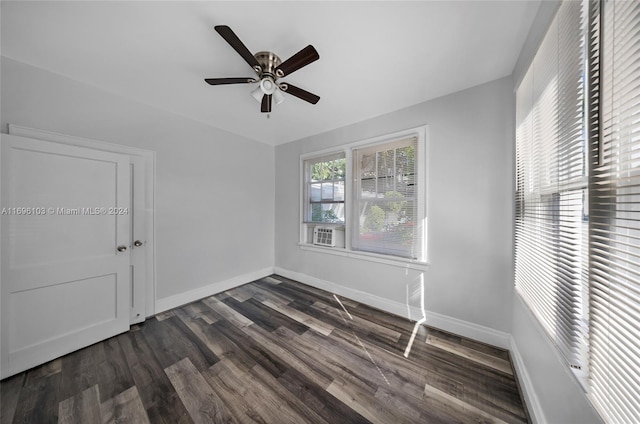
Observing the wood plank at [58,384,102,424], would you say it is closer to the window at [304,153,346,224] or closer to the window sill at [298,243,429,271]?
the window sill at [298,243,429,271]

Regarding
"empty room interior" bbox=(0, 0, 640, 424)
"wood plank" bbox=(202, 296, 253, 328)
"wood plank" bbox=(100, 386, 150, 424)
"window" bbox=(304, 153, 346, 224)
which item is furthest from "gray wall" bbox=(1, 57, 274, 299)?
"wood plank" bbox=(100, 386, 150, 424)

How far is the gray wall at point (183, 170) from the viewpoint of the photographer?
78.0 inches

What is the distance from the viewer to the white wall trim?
1262 millimetres

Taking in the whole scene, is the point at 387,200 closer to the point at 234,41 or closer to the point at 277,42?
the point at 277,42

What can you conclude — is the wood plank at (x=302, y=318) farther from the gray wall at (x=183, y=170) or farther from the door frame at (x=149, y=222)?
the door frame at (x=149, y=222)

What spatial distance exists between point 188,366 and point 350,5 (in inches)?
122

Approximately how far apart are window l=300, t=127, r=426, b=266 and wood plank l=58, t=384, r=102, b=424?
2.72 meters

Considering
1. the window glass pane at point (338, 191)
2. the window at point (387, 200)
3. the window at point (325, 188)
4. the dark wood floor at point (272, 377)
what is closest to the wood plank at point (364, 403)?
the dark wood floor at point (272, 377)

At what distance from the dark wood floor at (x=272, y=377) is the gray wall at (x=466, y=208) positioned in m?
0.38

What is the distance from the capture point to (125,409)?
1.45 meters

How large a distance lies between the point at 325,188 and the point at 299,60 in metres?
2.19

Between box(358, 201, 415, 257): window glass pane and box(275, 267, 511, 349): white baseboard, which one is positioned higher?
box(358, 201, 415, 257): window glass pane

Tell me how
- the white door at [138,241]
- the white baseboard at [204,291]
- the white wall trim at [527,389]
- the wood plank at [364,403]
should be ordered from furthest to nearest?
the white baseboard at [204,291] < the white door at [138,241] < the wood plank at [364,403] < the white wall trim at [527,389]

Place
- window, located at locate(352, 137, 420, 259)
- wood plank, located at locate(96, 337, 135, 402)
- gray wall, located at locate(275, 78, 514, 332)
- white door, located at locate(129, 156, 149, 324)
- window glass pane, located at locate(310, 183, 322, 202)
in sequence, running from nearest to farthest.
A: wood plank, located at locate(96, 337, 135, 402) < gray wall, located at locate(275, 78, 514, 332) < white door, located at locate(129, 156, 149, 324) < window, located at locate(352, 137, 420, 259) < window glass pane, located at locate(310, 183, 322, 202)
